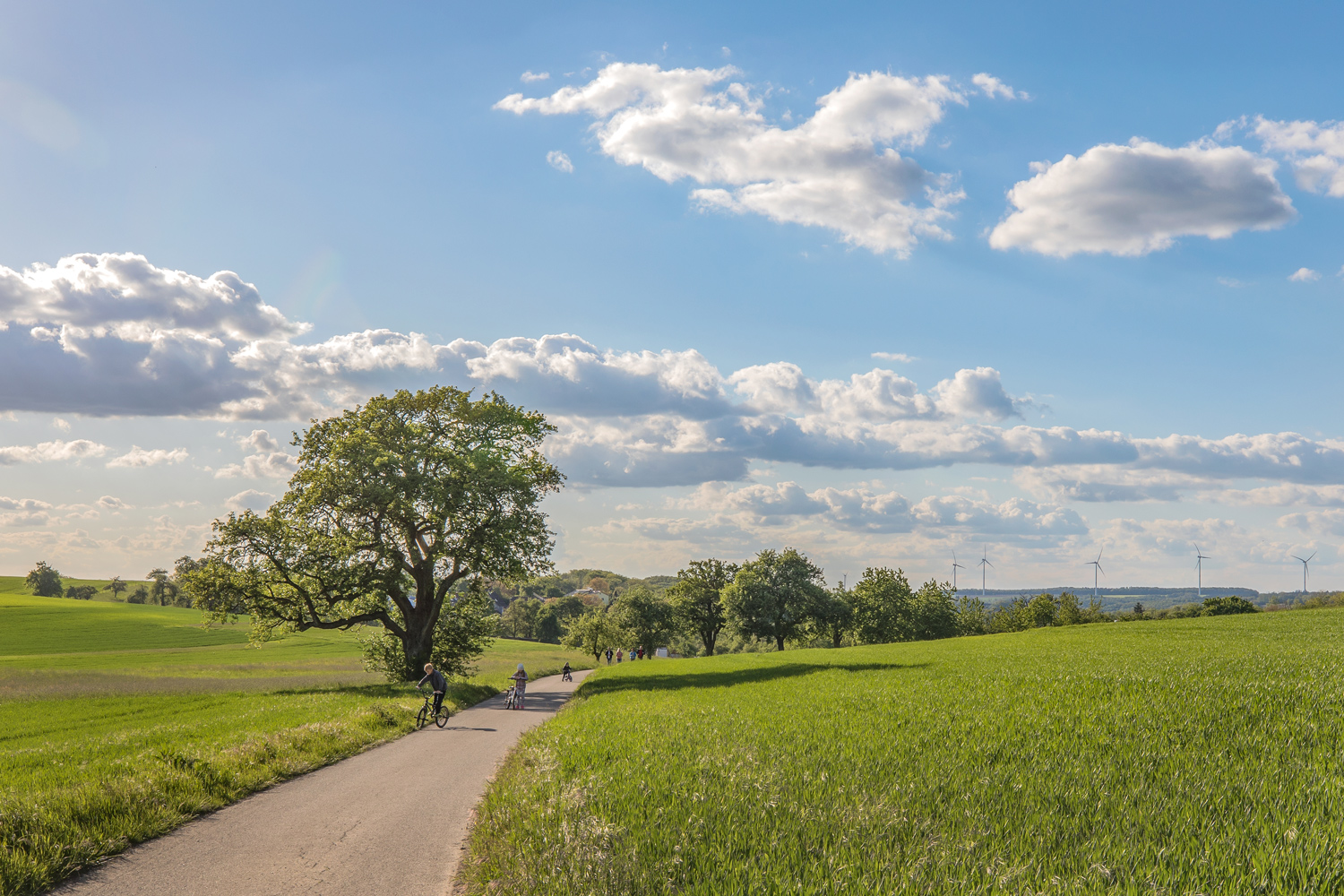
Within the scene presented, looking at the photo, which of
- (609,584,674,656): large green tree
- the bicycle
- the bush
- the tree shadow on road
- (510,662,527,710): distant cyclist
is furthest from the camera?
(609,584,674,656): large green tree

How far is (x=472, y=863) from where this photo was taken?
9094 millimetres

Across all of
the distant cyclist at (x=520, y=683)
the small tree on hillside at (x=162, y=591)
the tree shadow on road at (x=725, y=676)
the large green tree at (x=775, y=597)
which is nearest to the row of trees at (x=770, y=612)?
the large green tree at (x=775, y=597)

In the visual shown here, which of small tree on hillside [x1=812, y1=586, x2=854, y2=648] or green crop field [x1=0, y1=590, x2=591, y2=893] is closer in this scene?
green crop field [x1=0, y1=590, x2=591, y2=893]

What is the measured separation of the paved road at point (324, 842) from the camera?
8812 mm

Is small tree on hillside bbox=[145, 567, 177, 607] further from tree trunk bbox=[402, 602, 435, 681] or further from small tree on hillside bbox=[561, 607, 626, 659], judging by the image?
tree trunk bbox=[402, 602, 435, 681]

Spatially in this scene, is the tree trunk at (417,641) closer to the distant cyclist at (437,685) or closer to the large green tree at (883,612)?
the distant cyclist at (437,685)

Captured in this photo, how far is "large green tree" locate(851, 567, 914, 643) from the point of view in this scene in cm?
9869

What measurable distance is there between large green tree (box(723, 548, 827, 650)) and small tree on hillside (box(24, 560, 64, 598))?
175m

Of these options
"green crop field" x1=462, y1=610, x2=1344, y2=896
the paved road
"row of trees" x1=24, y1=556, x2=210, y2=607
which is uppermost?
"green crop field" x1=462, y1=610, x2=1344, y2=896

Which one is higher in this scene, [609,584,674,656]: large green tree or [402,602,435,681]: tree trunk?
[402,602,435,681]: tree trunk

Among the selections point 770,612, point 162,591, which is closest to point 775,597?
point 770,612

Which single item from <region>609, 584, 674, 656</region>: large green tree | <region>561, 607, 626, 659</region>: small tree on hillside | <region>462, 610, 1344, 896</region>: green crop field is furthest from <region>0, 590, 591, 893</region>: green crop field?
<region>609, 584, 674, 656</region>: large green tree

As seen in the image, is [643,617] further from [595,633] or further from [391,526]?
[391,526]

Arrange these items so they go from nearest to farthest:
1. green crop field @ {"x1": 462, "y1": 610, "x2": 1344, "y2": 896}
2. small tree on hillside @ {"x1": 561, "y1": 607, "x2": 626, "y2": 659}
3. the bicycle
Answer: green crop field @ {"x1": 462, "y1": 610, "x2": 1344, "y2": 896}, the bicycle, small tree on hillside @ {"x1": 561, "y1": 607, "x2": 626, "y2": 659}
